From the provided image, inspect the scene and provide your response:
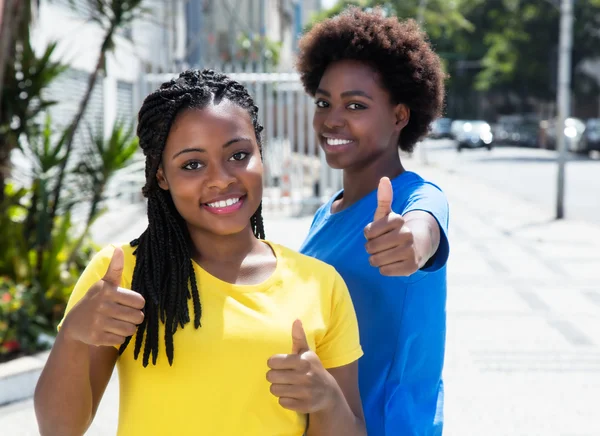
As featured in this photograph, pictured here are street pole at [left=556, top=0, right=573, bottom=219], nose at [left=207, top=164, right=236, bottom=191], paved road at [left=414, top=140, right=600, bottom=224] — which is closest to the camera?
nose at [left=207, top=164, right=236, bottom=191]

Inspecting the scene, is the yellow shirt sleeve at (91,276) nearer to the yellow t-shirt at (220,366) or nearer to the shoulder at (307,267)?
the yellow t-shirt at (220,366)

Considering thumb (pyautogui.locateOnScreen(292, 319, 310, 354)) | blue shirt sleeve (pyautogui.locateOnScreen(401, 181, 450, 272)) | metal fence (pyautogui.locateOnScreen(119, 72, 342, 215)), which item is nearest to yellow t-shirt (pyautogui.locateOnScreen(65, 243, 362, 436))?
thumb (pyautogui.locateOnScreen(292, 319, 310, 354))

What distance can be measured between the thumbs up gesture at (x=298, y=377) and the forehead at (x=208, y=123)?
0.45 m

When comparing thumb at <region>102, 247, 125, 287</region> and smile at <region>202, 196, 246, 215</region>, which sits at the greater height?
smile at <region>202, 196, 246, 215</region>

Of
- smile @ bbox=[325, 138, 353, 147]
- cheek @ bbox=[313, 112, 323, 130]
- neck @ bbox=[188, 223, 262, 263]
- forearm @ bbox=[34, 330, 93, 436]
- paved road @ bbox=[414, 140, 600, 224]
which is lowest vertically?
paved road @ bbox=[414, 140, 600, 224]

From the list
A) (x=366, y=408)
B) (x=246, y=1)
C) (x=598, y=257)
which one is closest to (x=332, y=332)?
(x=366, y=408)

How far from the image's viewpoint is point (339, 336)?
5.70 ft

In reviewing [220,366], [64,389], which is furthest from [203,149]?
[64,389]

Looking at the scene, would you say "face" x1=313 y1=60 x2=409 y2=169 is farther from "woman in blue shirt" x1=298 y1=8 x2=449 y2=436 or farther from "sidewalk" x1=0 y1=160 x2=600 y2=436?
"sidewalk" x1=0 y1=160 x2=600 y2=436

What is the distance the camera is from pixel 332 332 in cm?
174

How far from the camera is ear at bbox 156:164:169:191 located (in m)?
1.81

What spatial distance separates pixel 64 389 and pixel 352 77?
110 centimetres

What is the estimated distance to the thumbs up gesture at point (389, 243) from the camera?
1.71 metres

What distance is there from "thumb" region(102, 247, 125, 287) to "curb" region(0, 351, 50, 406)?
340 centimetres
